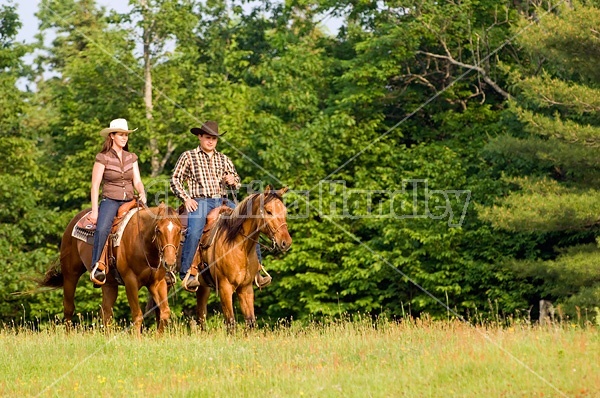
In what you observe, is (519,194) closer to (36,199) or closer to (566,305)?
(566,305)

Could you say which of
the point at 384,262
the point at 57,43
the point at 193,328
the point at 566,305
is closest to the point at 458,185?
the point at 384,262

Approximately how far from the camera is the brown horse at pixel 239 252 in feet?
46.1

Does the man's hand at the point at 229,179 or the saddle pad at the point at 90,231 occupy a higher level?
the man's hand at the point at 229,179

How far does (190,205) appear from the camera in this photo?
14.7m

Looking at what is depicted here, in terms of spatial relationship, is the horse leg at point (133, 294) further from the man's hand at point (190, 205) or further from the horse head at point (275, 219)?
the horse head at point (275, 219)

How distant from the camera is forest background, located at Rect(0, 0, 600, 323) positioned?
26297 millimetres

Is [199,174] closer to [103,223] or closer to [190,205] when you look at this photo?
[190,205]

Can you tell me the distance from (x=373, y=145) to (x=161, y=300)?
70.8 ft

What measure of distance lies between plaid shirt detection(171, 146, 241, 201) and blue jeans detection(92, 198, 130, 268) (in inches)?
37.4

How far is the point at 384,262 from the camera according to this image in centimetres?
3130

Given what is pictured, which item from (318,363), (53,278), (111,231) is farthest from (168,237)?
(53,278)

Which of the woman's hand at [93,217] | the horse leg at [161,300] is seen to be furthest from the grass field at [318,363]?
the woman's hand at [93,217]

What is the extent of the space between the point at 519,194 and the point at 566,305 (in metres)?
3.54

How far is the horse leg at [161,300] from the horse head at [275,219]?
5.34 ft
